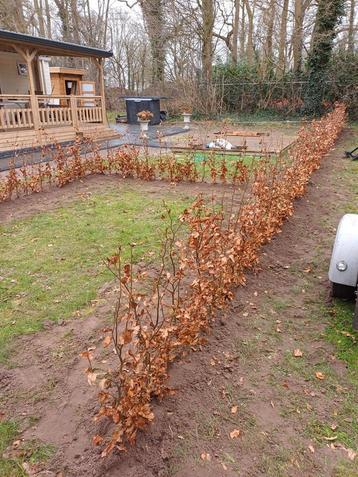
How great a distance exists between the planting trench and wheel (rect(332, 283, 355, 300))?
0.13 m

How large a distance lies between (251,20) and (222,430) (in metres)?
25.8

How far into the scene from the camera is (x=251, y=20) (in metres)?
23.3

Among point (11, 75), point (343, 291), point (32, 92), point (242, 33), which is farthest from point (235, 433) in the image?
point (242, 33)

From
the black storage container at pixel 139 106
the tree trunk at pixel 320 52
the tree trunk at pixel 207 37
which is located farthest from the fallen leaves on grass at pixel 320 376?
the tree trunk at pixel 207 37

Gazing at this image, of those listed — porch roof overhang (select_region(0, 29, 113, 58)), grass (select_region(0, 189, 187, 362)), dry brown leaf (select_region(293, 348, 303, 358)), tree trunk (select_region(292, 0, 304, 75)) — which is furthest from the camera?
tree trunk (select_region(292, 0, 304, 75))

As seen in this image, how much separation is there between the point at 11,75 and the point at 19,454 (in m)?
16.4

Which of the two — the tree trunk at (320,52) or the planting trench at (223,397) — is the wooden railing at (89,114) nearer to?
the tree trunk at (320,52)

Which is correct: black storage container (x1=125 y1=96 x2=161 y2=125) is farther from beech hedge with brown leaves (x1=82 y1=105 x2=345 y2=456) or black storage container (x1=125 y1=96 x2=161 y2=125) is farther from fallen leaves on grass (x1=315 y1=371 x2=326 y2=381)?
fallen leaves on grass (x1=315 y1=371 x2=326 y2=381)

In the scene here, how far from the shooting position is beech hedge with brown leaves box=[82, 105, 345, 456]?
1966 millimetres

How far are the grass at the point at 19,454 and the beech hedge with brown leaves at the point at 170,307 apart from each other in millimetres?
349

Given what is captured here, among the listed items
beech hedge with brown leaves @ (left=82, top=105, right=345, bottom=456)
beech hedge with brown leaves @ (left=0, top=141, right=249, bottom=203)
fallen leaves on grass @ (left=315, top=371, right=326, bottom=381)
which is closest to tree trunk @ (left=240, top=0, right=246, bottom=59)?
beech hedge with brown leaves @ (left=0, top=141, right=249, bottom=203)

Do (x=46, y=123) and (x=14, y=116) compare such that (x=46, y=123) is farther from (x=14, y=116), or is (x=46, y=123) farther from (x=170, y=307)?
(x=170, y=307)

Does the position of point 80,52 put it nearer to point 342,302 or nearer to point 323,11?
point 323,11

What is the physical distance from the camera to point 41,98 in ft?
→ 43.5
